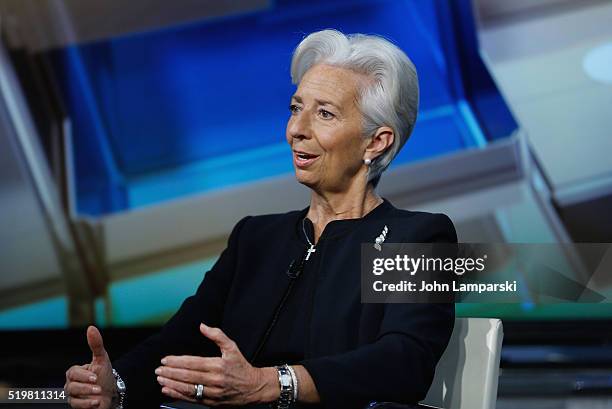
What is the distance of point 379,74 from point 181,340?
2.07 feet

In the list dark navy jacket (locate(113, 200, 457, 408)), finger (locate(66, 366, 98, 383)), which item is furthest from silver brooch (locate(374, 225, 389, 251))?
finger (locate(66, 366, 98, 383))

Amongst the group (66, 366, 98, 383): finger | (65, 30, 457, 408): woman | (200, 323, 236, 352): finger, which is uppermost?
(65, 30, 457, 408): woman

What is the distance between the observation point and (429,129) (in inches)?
141

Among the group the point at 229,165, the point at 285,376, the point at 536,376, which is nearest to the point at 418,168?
the point at 229,165

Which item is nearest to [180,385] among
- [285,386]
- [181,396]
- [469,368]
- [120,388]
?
[181,396]

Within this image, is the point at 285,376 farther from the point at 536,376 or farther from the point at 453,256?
the point at 536,376

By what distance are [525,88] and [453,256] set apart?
6.49ft

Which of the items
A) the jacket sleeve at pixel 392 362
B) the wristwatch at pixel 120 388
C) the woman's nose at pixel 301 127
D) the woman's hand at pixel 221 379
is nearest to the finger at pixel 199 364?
the woman's hand at pixel 221 379

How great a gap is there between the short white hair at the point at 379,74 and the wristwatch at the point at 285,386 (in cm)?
55

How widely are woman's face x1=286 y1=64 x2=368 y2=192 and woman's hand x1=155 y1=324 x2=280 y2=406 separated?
491 mm

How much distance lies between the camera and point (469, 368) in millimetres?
1573

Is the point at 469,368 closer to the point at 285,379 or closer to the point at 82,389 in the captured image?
the point at 285,379

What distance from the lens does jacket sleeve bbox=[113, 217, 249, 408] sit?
63.9 inches

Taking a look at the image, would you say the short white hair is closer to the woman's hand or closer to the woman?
the woman
